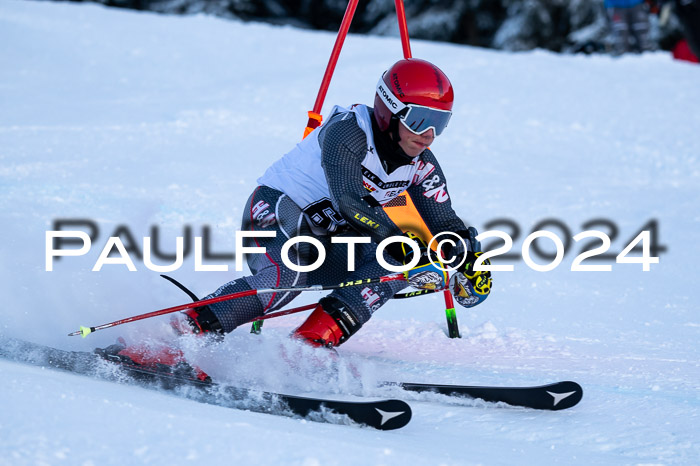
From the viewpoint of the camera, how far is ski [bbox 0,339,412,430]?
2.69m

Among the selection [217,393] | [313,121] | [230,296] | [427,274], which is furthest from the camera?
[313,121]

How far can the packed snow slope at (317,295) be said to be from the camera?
2.47m

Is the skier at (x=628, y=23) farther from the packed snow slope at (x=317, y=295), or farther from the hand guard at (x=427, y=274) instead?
the hand guard at (x=427, y=274)

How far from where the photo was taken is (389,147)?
11.5ft

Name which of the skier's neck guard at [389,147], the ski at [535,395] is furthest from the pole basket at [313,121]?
the ski at [535,395]

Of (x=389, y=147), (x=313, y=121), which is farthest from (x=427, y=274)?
(x=313, y=121)

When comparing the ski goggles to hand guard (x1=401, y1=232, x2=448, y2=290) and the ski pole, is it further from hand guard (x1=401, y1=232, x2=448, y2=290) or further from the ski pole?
the ski pole

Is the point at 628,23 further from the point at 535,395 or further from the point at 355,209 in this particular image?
the point at 535,395

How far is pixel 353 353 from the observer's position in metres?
3.85

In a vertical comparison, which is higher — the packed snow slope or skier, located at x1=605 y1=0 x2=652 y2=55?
skier, located at x1=605 y1=0 x2=652 y2=55

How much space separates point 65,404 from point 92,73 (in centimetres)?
767

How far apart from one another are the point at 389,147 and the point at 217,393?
4.25 ft

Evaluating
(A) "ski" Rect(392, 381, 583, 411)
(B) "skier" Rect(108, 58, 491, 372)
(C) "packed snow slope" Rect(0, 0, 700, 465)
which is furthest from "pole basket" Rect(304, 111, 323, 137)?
(A) "ski" Rect(392, 381, 583, 411)

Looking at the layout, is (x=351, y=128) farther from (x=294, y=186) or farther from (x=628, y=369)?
(x=628, y=369)
